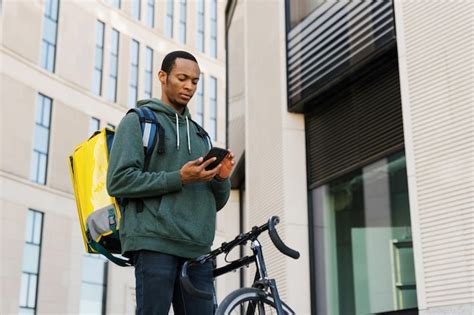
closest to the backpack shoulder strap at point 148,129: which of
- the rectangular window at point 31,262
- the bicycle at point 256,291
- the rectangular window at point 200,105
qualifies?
the bicycle at point 256,291

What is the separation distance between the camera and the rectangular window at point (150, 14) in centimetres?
4650

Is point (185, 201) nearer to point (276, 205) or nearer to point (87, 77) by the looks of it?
point (276, 205)

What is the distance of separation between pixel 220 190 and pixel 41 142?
1343 inches

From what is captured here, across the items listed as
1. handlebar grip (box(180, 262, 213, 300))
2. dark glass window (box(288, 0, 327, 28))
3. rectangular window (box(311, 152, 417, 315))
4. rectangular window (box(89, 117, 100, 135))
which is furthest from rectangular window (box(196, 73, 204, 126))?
handlebar grip (box(180, 262, 213, 300))

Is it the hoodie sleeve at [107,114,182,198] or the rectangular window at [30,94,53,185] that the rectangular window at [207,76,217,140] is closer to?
the rectangular window at [30,94,53,185]

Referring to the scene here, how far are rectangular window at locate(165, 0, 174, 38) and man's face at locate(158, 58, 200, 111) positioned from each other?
147ft

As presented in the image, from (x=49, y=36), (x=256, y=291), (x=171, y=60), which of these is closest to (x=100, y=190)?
(x=171, y=60)

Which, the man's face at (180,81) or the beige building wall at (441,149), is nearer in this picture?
the man's face at (180,81)

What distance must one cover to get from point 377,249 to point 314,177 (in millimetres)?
1989

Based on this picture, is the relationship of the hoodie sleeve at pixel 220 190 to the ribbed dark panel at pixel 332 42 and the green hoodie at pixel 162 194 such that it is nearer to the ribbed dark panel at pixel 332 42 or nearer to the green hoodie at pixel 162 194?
the green hoodie at pixel 162 194

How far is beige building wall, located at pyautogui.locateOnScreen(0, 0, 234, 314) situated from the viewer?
33875 mm

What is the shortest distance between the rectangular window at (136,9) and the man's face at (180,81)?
140 feet

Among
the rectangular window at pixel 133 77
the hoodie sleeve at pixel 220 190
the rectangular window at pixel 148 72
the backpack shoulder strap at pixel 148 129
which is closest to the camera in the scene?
Result: the backpack shoulder strap at pixel 148 129

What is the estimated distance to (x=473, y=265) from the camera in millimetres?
7617
